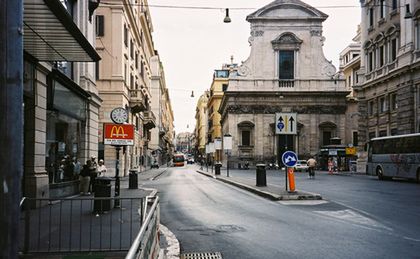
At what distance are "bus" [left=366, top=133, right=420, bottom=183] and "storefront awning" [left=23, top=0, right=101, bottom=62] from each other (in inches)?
887

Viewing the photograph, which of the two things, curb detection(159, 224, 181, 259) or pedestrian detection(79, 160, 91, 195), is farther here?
pedestrian detection(79, 160, 91, 195)

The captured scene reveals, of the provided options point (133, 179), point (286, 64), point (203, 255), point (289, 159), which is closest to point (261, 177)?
point (289, 159)

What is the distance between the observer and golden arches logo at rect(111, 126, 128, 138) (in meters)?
15.4

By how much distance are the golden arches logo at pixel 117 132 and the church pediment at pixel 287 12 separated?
5101 cm

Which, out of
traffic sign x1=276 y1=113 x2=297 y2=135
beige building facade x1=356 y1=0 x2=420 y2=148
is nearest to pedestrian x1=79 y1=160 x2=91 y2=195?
traffic sign x1=276 y1=113 x2=297 y2=135

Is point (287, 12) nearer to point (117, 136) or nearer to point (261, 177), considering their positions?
point (261, 177)

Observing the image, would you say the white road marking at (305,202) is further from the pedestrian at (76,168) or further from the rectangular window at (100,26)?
the rectangular window at (100,26)

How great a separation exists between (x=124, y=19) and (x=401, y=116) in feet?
77.7

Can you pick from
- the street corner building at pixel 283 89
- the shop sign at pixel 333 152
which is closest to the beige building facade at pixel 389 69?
the shop sign at pixel 333 152

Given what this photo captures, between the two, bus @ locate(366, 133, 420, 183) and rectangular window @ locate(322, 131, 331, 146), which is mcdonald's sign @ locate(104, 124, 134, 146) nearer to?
bus @ locate(366, 133, 420, 183)

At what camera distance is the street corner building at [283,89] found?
63500 mm

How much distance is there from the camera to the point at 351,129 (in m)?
65.3

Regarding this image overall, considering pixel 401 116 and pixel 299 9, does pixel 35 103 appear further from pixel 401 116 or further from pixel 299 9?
pixel 299 9

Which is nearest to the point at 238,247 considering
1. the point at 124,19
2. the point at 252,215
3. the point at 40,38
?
the point at 252,215
